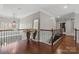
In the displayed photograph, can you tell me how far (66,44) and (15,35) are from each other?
86 cm

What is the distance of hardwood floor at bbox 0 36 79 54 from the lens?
80.0 inches

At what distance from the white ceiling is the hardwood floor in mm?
450

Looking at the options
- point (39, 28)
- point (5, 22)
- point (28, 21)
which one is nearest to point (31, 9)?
point (28, 21)

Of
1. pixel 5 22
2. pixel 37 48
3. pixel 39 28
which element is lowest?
pixel 37 48

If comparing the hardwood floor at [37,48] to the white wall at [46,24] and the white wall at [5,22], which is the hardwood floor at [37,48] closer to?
the white wall at [46,24]

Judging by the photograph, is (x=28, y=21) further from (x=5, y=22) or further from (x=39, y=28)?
(x=5, y=22)

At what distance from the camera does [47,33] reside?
2.05 m

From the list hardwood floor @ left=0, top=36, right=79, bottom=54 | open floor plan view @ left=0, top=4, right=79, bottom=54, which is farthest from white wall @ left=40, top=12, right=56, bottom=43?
hardwood floor @ left=0, top=36, right=79, bottom=54

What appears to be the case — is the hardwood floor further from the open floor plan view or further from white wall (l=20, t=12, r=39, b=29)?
white wall (l=20, t=12, r=39, b=29)

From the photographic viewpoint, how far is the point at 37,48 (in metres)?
2.06

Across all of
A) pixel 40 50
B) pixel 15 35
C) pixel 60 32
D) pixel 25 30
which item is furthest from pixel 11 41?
pixel 60 32

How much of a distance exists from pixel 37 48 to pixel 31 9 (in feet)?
2.17

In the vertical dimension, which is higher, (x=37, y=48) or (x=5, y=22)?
(x=5, y=22)
